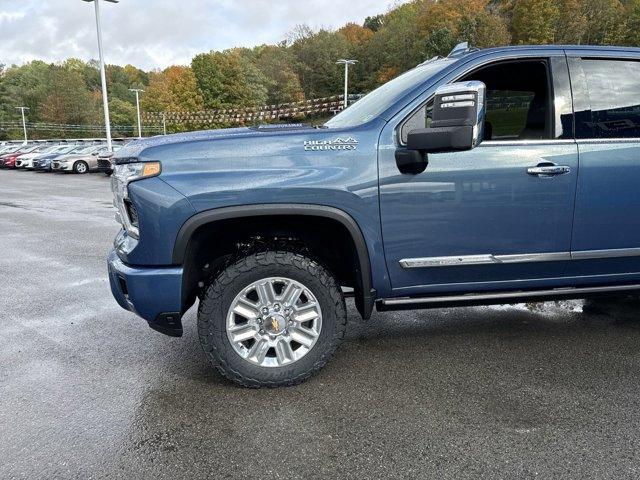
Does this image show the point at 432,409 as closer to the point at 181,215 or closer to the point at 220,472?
the point at 220,472

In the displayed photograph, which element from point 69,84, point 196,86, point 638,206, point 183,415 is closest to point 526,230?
point 638,206

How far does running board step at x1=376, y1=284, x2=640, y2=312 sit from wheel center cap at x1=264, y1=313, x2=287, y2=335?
589 millimetres

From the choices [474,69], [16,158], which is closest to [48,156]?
[16,158]

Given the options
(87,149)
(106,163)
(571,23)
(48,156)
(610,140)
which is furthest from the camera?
(571,23)

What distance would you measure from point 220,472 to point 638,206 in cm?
283

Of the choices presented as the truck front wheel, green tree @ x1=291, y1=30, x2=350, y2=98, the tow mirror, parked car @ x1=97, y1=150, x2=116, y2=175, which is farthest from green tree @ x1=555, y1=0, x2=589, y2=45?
the truck front wheel

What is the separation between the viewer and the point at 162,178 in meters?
2.75

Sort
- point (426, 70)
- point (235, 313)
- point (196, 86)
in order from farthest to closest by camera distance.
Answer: point (196, 86) < point (426, 70) < point (235, 313)

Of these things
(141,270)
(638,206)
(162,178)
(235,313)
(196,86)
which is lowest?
(235,313)

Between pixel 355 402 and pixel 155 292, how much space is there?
1.28 meters

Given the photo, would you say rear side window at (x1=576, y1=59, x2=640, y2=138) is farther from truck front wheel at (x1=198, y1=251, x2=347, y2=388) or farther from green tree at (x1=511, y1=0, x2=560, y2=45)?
green tree at (x1=511, y1=0, x2=560, y2=45)

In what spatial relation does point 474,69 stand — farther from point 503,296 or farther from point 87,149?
point 87,149

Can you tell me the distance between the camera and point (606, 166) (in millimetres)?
3092

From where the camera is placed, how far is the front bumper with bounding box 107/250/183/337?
281 centimetres
